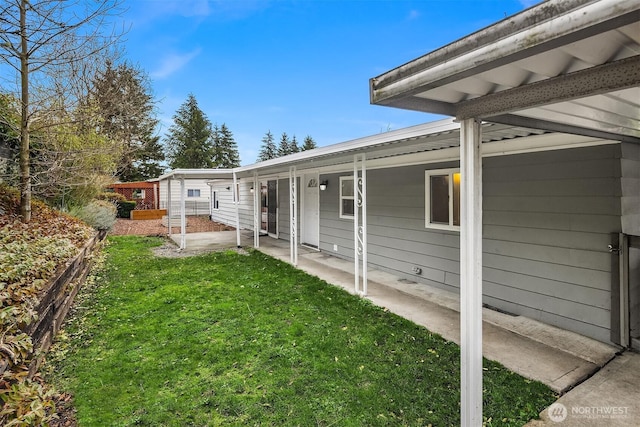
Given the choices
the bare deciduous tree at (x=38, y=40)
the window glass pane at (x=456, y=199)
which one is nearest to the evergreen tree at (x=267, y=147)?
the bare deciduous tree at (x=38, y=40)

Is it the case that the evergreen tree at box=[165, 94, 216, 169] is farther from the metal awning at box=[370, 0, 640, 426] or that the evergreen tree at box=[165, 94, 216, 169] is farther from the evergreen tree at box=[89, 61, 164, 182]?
the metal awning at box=[370, 0, 640, 426]

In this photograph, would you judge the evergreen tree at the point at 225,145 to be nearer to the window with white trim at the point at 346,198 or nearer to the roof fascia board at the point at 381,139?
the window with white trim at the point at 346,198

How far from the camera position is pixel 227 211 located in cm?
1591

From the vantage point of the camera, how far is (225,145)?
38.6 metres

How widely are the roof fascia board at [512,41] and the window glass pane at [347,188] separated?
5.71 meters

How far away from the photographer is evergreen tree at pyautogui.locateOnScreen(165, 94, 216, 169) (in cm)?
3406

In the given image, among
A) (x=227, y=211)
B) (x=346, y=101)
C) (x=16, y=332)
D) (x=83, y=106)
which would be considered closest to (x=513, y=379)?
(x=16, y=332)

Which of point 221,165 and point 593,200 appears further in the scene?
point 221,165

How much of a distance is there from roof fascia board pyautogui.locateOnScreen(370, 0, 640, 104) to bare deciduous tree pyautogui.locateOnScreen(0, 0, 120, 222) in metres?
6.72

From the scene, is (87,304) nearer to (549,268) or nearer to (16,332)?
(16,332)

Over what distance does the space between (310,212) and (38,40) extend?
662 centimetres

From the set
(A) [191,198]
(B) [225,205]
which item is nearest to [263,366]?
(B) [225,205]

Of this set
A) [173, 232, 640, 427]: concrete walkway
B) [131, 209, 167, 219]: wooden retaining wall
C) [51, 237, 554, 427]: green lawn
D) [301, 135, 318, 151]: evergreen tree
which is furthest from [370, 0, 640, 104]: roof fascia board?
[301, 135, 318, 151]: evergreen tree

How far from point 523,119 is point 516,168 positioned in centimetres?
249
